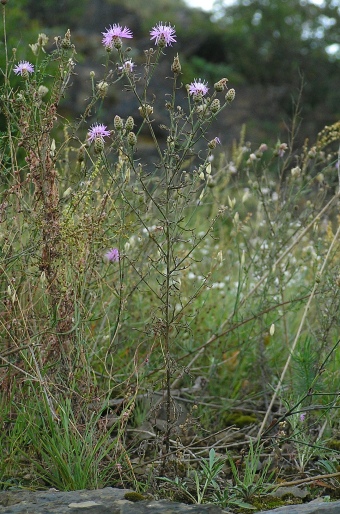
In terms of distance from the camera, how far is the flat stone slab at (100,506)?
1795 mm

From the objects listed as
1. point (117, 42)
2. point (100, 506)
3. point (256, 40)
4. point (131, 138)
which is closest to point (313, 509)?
point (100, 506)

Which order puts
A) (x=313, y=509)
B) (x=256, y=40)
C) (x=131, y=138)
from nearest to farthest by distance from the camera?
(x=313, y=509), (x=131, y=138), (x=256, y=40)

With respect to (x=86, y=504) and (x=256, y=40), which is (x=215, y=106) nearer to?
(x=86, y=504)

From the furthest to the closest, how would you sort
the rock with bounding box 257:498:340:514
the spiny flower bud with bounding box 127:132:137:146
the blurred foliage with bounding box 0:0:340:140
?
the blurred foliage with bounding box 0:0:340:140, the spiny flower bud with bounding box 127:132:137:146, the rock with bounding box 257:498:340:514

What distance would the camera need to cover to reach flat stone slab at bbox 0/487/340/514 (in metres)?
1.79

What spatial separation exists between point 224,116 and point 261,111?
0.92 m

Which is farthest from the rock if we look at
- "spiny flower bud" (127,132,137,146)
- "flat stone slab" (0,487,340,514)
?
"spiny flower bud" (127,132,137,146)

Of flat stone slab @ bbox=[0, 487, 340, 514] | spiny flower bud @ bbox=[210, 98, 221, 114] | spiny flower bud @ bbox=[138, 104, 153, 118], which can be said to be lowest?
flat stone slab @ bbox=[0, 487, 340, 514]

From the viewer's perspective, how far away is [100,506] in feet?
6.01

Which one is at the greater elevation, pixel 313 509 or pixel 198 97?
pixel 198 97

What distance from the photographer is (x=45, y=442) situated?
232 cm

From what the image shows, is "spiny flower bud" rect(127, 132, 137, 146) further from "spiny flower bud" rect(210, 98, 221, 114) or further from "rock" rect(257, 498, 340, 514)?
"rock" rect(257, 498, 340, 514)

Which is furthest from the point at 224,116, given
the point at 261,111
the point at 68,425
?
the point at 68,425

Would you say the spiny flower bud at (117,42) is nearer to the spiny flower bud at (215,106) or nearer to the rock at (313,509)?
the spiny flower bud at (215,106)
